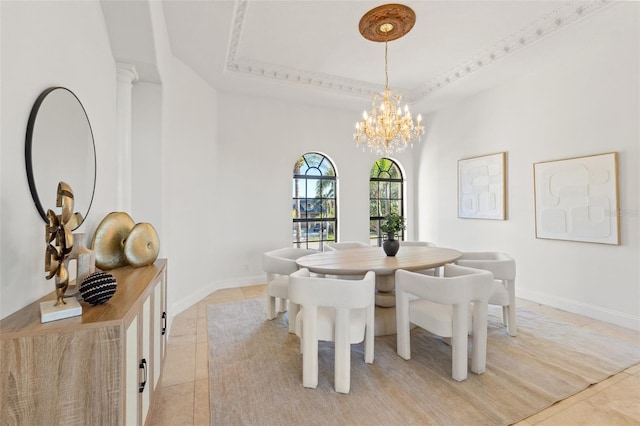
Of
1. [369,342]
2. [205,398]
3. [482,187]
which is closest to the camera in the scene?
[205,398]

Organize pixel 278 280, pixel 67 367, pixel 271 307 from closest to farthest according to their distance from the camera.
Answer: pixel 67 367 < pixel 278 280 < pixel 271 307

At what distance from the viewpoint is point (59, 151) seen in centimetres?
145

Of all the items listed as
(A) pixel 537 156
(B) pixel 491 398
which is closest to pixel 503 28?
(A) pixel 537 156

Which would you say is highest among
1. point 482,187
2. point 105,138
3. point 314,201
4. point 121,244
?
point 105,138

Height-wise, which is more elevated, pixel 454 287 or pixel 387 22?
pixel 387 22

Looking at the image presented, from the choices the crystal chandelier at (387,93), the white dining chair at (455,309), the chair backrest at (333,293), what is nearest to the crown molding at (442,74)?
the crystal chandelier at (387,93)

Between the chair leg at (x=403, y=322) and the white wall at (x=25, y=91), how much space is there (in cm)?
215

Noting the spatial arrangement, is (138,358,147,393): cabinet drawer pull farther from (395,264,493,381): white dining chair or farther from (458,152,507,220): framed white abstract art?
(458,152,507,220): framed white abstract art

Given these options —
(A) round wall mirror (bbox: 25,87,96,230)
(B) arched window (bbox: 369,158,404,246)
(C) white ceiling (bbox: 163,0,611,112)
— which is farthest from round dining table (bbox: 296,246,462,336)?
(C) white ceiling (bbox: 163,0,611,112)

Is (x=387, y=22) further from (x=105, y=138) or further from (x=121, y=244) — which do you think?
(x=121, y=244)

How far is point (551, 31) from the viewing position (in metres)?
3.04

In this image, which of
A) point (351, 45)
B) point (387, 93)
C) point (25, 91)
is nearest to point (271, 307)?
point (25, 91)

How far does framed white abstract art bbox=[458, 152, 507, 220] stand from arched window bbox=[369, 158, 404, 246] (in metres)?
1.30

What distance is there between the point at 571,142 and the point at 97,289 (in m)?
4.62
